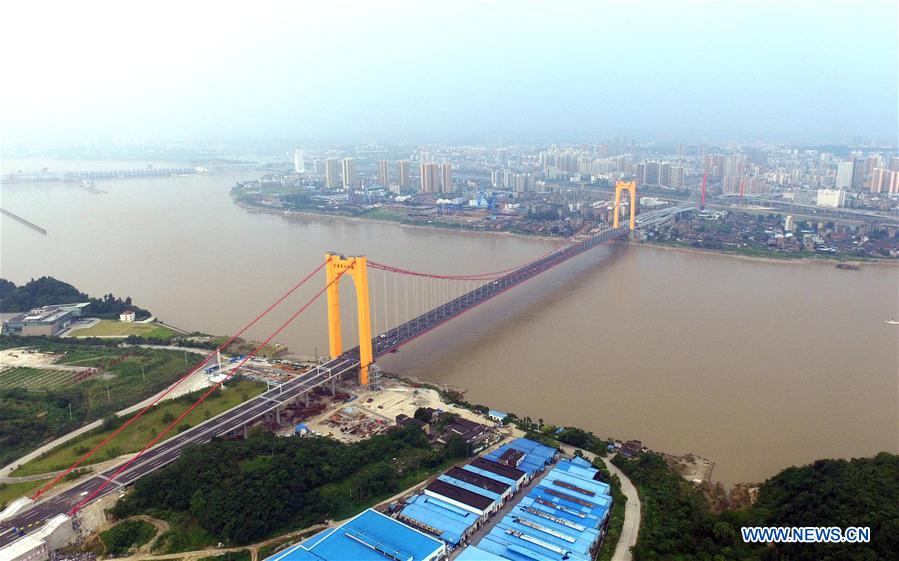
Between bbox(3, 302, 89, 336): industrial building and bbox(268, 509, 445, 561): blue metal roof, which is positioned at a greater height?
bbox(3, 302, 89, 336): industrial building

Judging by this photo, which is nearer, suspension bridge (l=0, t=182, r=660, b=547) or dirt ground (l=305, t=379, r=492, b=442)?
suspension bridge (l=0, t=182, r=660, b=547)

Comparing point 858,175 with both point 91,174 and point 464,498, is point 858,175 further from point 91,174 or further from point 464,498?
point 91,174

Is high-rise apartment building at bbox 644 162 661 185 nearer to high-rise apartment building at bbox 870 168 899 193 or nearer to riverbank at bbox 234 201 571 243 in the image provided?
high-rise apartment building at bbox 870 168 899 193

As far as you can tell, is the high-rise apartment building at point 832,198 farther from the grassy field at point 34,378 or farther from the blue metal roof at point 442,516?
the grassy field at point 34,378

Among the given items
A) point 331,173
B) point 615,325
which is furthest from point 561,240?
point 331,173

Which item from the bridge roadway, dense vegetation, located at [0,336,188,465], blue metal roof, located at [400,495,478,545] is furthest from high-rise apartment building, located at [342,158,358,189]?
blue metal roof, located at [400,495,478,545]

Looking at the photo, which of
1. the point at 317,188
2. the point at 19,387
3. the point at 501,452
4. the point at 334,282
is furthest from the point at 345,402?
the point at 317,188

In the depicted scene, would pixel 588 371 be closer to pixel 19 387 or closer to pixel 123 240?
pixel 19 387
